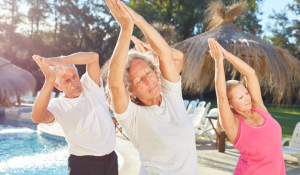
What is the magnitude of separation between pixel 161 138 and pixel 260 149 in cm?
92

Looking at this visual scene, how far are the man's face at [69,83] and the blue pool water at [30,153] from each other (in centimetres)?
395

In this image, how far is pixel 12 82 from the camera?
1730 cm

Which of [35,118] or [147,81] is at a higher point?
[147,81]

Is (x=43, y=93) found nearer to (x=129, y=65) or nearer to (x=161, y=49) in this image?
(x=129, y=65)

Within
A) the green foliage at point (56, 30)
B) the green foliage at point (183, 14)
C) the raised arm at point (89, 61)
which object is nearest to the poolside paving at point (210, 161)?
the raised arm at point (89, 61)

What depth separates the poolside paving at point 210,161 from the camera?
5.17 meters

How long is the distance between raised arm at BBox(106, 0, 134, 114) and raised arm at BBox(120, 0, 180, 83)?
0.13 metres

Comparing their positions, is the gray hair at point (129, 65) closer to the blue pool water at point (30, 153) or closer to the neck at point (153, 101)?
the neck at point (153, 101)

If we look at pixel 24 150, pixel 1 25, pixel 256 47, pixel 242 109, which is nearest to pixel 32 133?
pixel 24 150

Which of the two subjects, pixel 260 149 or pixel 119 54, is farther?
pixel 260 149

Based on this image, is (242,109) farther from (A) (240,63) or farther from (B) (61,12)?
(B) (61,12)

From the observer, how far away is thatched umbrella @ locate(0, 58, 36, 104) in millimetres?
16812

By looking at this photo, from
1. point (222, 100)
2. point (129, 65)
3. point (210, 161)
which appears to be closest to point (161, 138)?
point (129, 65)

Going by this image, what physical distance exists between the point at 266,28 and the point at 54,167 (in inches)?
1331
